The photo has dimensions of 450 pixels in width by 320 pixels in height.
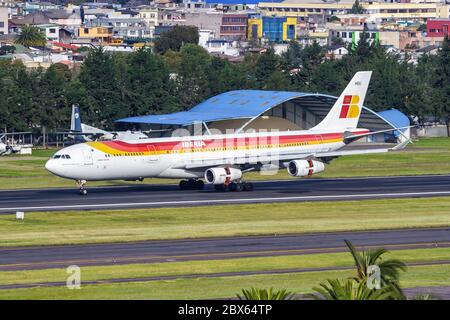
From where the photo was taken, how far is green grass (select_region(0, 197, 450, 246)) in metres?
62.8

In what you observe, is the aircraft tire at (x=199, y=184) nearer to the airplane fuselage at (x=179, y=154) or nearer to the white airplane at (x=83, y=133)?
the airplane fuselage at (x=179, y=154)

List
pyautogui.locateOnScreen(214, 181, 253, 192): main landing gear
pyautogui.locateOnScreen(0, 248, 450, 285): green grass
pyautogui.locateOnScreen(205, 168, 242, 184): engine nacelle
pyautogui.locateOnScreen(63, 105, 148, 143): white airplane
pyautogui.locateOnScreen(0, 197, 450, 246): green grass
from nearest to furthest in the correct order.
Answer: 1. pyautogui.locateOnScreen(0, 248, 450, 285): green grass
2. pyautogui.locateOnScreen(0, 197, 450, 246): green grass
3. pyautogui.locateOnScreen(205, 168, 242, 184): engine nacelle
4. pyautogui.locateOnScreen(214, 181, 253, 192): main landing gear
5. pyautogui.locateOnScreen(63, 105, 148, 143): white airplane

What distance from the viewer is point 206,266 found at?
5197 centimetres

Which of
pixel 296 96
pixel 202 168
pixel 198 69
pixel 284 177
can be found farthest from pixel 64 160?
pixel 198 69

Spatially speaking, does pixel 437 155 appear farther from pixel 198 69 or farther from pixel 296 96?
pixel 198 69

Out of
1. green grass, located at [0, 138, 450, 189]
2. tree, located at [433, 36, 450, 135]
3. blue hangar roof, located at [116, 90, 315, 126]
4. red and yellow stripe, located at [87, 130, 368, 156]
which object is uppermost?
tree, located at [433, 36, 450, 135]

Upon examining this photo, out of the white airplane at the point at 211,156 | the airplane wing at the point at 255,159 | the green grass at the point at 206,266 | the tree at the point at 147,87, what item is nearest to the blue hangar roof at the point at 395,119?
the tree at the point at 147,87

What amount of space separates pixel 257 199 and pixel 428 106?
91.1m

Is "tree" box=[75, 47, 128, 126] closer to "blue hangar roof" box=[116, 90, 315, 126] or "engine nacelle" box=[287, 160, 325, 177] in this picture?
"blue hangar roof" box=[116, 90, 315, 126]

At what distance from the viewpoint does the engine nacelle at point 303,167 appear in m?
87.9

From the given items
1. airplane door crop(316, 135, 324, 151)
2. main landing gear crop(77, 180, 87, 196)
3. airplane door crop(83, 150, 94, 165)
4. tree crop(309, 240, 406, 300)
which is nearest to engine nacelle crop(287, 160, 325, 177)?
airplane door crop(316, 135, 324, 151)

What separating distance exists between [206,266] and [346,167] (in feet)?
201

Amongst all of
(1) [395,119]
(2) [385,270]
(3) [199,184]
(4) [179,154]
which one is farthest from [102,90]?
(2) [385,270]

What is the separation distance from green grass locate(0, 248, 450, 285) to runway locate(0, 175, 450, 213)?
23.1 m
